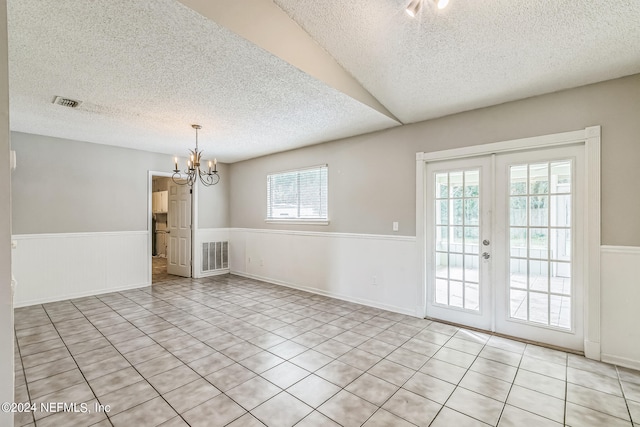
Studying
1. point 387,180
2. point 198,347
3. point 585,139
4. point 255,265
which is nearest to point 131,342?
point 198,347

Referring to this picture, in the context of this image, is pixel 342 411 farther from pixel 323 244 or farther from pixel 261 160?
pixel 261 160

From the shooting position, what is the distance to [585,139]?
2.82m

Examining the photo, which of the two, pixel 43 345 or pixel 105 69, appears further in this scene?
pixel 43 345

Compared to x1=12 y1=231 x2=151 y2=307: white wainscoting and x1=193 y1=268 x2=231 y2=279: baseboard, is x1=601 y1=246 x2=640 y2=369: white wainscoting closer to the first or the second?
x1=193 y1=268 x2=231 y2=279: baseboard

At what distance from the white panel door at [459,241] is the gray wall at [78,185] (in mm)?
4972

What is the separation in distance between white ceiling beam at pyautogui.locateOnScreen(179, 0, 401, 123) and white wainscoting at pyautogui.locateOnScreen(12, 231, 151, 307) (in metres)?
4.58

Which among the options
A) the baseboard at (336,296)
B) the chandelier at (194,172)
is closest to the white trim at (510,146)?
the baseboard at (336,296)

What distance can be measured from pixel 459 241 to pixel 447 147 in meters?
1.16

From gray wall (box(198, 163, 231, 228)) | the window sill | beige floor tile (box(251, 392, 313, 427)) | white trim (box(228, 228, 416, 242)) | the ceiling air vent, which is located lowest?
beige floor tile (box(251, 392, 313, 427))

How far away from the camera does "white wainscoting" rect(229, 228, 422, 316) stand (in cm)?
402

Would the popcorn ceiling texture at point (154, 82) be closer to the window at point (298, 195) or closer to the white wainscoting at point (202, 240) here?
the window at point (298, 195)

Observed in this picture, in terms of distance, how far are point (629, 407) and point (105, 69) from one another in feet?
15.7

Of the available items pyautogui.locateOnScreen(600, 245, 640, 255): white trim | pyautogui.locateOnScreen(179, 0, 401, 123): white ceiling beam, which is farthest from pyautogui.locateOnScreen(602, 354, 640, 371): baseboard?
pyautogui.locateOnScreen(179, 0, 401, 123): white ceiling beam

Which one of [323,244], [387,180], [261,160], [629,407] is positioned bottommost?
[629,407]
